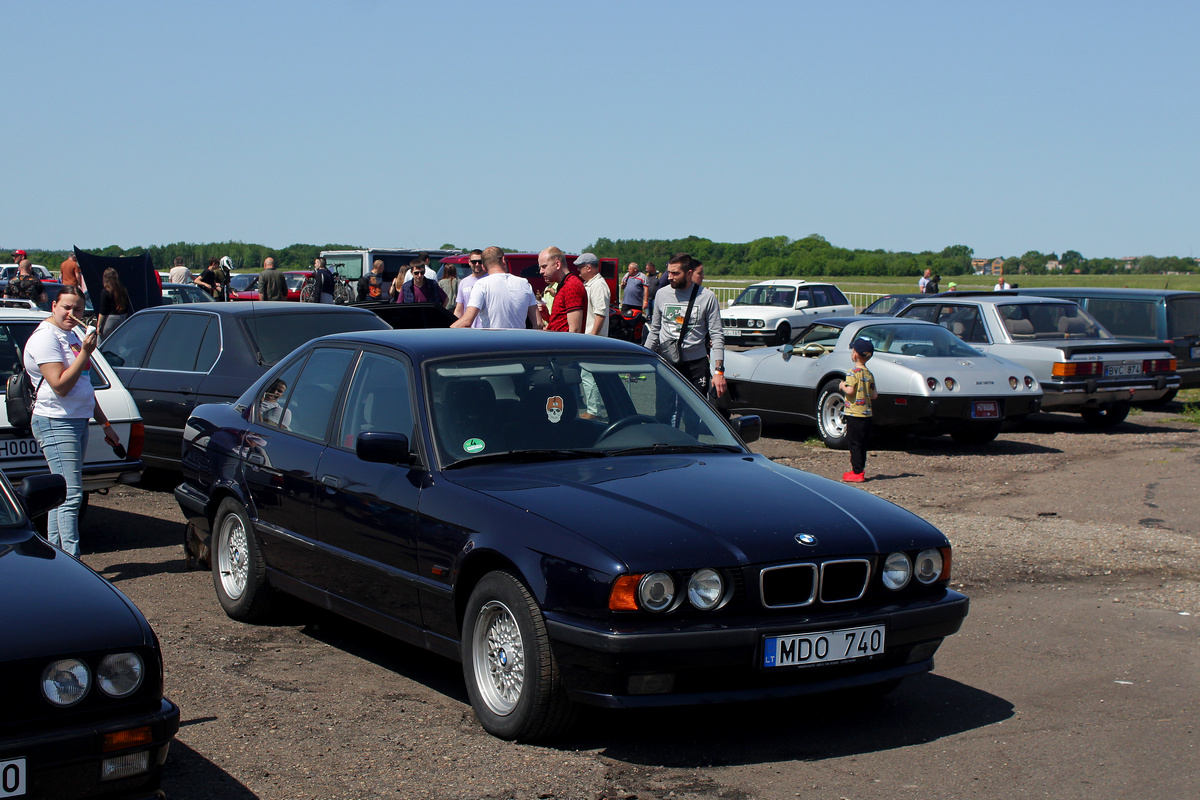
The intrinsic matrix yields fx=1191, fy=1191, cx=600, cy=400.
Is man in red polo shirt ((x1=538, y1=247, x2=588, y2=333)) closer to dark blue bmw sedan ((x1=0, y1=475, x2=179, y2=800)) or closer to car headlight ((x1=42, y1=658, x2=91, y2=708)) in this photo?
dark blue bmw sedan ((x1=0, y1=475, x2=179, y2=800))

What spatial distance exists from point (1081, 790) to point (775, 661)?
43.0 inches

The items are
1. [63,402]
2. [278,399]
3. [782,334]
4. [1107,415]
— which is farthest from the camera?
[1107,415]

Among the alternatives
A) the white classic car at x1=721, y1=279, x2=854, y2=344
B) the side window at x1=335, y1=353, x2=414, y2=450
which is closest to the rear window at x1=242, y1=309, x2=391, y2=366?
the side window at x1=335, y1=353, x2=414, y2=450

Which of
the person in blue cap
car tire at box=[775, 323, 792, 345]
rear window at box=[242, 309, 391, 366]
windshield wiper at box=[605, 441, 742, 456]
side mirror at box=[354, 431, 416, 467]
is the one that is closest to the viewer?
side mirror at box=[354, 431, 416, 467]

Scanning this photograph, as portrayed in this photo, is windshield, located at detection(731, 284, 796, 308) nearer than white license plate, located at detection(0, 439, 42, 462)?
No

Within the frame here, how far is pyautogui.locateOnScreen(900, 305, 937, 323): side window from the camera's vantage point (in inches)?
592

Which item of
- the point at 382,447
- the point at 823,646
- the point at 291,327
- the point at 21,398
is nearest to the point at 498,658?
the point at 382,447

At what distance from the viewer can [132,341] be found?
10.4 meters

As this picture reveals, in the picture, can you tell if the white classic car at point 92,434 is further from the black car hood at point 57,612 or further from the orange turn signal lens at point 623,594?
the orange turn signal lens at point 623,594

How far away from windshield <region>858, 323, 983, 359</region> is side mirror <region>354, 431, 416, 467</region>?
863cm

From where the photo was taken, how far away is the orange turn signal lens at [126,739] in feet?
10.7

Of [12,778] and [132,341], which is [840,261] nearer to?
[132,341]

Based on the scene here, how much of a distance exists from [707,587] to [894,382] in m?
8.51

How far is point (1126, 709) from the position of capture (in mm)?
4836
